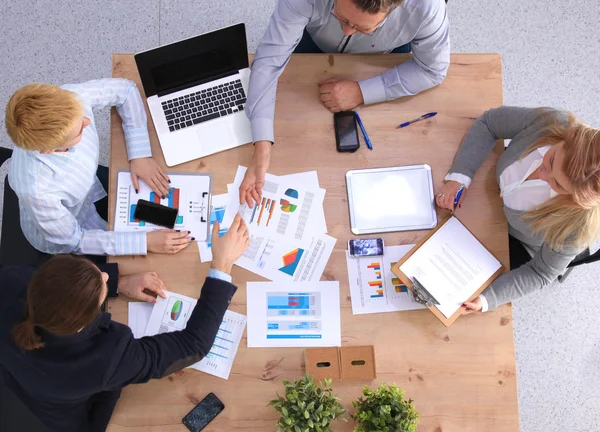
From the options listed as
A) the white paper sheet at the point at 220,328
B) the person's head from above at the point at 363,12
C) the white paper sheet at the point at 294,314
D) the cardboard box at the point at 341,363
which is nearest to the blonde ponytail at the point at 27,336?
the white paper sheet at the point at 220,328

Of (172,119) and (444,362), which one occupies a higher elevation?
(172,119)

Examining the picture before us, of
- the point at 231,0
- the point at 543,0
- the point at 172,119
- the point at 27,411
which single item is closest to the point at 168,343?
the point at 27,411

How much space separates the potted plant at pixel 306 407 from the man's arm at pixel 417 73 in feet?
2.69

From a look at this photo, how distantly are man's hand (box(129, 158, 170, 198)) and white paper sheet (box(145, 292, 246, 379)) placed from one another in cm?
30

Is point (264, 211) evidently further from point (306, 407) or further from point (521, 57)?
point (521, 57)

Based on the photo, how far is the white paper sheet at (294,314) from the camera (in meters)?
1.36

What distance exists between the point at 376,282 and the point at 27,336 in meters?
0.87

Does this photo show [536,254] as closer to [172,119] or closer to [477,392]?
[477,392]

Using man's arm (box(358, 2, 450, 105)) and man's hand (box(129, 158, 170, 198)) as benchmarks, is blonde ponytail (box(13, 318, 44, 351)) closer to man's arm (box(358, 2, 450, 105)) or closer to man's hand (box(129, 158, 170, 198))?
man's hand (box(129, 158, 170, 198))

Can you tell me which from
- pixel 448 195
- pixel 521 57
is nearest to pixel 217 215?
pixel 448 195

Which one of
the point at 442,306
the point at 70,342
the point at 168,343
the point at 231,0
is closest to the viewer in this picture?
the point at 70,342

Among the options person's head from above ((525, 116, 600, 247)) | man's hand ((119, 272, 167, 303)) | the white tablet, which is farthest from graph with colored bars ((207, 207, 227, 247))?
person's head from above ((525, 116, 600, 247))

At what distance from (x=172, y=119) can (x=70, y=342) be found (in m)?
0.66

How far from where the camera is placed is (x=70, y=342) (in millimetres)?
1156
